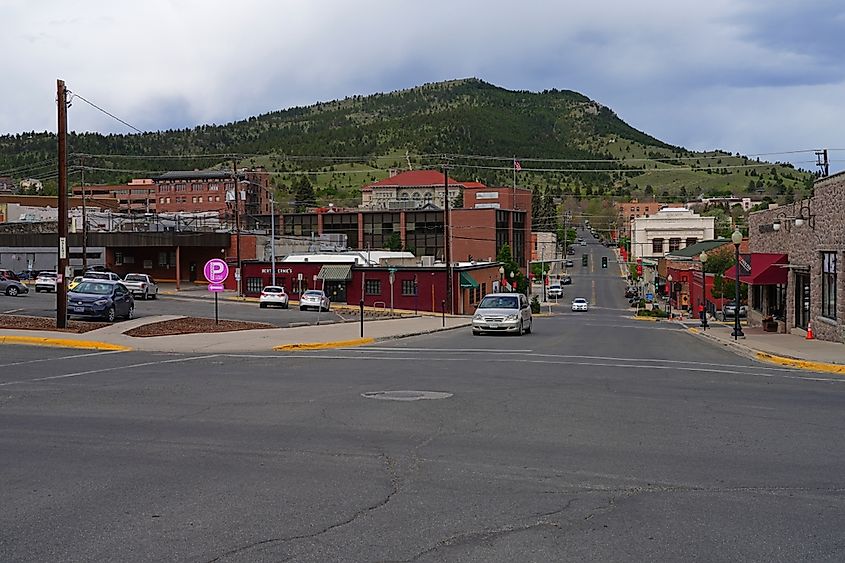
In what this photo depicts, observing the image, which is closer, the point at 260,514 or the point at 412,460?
the point at 260,514

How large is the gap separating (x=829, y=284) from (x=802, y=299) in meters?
4.62

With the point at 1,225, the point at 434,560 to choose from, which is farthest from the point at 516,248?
the point at 434,560

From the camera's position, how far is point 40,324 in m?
29.3

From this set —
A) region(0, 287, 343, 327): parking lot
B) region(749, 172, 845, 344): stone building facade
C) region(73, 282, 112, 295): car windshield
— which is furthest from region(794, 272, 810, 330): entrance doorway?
region(73, 282, 112, 295): car windshield

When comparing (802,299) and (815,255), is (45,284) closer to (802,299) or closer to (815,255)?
(802,299)

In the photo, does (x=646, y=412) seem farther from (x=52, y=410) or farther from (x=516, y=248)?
(x=516, y=248)

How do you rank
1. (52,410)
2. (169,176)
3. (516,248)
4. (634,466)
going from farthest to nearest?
(169,176) → (516,248) → (52,410) → (634,466)

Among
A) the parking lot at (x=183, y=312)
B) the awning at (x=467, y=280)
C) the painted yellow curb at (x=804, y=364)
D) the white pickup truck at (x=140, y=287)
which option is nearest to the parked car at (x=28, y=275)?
the white pickup truck at (x=140, y=287)

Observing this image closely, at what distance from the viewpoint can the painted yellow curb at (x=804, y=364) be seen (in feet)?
68.8

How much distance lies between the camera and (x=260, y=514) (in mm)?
7246

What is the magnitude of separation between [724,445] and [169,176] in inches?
6758

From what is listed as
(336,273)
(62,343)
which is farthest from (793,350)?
(336,273)

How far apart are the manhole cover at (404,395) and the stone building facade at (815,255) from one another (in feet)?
58.4

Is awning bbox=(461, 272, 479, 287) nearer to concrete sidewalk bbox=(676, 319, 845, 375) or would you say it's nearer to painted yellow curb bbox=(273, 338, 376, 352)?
concrete sidewalk bbox=(676, 319, 845, 375)
